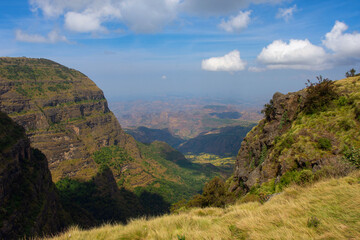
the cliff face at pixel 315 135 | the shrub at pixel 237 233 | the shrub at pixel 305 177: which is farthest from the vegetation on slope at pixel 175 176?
the shrub at pixel 237 233

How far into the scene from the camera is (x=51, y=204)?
38844mm

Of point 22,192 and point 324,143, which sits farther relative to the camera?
point 22,192

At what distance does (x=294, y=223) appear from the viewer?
5188 millimetres

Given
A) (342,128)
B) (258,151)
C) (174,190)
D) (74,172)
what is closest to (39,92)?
(74,172)

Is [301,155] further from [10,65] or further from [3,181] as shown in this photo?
[10,65]

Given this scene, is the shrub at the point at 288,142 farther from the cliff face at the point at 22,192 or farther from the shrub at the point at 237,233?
the cliff face at the point at 22,192

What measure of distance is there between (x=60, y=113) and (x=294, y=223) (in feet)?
373

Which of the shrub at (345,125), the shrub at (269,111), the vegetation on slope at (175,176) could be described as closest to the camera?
the shrub at (345,125)

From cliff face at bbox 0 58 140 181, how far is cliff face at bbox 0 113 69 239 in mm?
41383

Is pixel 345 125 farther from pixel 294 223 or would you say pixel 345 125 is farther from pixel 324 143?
pixel 294 223

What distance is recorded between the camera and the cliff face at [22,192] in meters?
27.5

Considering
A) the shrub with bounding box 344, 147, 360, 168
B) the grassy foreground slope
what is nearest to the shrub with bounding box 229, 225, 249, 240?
the grassy foreground slope

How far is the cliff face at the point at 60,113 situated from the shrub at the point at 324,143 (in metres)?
→ 87.8

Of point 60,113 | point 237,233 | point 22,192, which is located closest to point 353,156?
point 237,233
